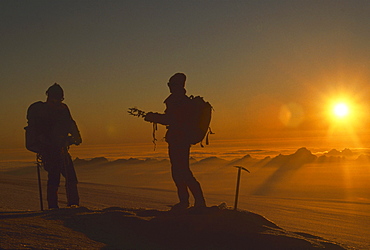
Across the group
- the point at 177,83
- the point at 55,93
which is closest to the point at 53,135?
the point at 55,93

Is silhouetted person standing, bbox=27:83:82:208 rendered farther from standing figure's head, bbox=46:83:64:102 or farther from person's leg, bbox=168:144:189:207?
person's leg, bbox=168:144:189:207

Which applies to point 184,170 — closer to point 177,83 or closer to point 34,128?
point 177,83

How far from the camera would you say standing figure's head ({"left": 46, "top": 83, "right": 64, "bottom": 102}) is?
766 centimetres

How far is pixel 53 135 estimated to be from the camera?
768 centimetres

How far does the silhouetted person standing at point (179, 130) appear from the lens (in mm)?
7137

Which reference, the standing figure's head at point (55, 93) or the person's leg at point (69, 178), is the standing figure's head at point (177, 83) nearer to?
the standing figure's head at point (55, 93)

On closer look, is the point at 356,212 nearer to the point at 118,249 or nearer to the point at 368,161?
the point at 118,249

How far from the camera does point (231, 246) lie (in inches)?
212

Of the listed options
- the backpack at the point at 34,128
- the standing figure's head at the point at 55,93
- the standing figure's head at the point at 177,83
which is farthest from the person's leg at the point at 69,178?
the standing figure's head at the point at 177,83

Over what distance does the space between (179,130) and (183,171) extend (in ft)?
2.16

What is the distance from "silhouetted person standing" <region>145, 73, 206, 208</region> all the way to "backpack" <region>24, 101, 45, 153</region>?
1874mm

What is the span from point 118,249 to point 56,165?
3291mm

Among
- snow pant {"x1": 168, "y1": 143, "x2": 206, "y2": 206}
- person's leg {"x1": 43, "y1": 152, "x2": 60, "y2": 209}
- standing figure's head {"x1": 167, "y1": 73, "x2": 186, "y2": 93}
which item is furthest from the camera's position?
person's leg {"x1": 43, "y1": 152, "x2": 60, "y2": 209}

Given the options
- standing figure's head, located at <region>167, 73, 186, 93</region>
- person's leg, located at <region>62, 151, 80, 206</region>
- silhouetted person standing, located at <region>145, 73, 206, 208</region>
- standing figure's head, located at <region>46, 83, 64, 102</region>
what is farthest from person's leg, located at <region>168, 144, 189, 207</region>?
standing figure's head, located at <region>46, 83, 64, 102</region>
